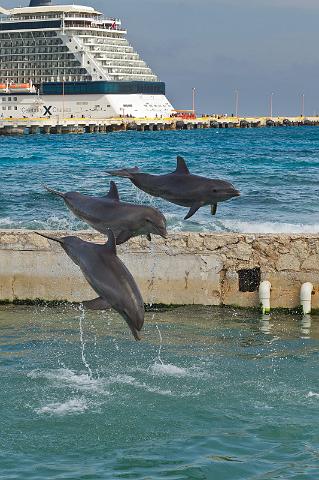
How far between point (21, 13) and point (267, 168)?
361ft

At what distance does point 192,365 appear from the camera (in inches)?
413

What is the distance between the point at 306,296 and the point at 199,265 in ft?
4.89

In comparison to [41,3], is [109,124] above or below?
below

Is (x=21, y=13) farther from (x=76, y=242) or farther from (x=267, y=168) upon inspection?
(x=76, y=242)

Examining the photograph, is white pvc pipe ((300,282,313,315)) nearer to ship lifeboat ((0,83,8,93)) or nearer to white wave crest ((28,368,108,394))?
white wave crest ((28,368,108,394))

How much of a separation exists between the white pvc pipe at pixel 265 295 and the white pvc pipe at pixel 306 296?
44 cm

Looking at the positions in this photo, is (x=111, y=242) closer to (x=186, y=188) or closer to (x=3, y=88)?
(x=186, y=188)

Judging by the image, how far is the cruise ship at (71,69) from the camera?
129 meters

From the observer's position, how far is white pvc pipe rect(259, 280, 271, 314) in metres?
13.1

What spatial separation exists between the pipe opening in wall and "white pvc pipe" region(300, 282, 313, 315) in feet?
2.13

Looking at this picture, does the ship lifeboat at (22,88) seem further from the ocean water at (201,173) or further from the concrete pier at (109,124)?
the ocean water at (201,173)

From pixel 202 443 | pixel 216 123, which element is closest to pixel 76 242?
pixel 202 443

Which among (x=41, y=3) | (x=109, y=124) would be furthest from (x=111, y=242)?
(x=41, y=3)

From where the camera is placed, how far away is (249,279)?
1339 cm
